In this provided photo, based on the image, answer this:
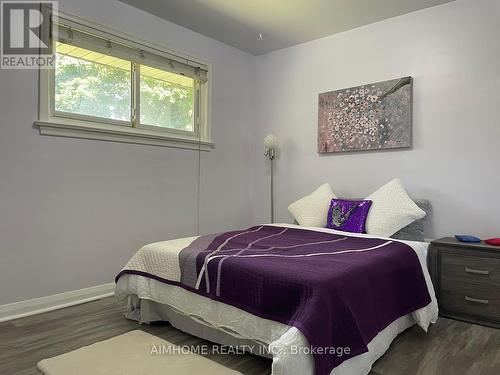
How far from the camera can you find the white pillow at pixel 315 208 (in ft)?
11.6

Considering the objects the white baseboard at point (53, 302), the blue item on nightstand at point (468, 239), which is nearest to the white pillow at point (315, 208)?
the blue item on nightstand at point (468, 239)

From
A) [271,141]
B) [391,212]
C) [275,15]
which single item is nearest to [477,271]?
[391,212]

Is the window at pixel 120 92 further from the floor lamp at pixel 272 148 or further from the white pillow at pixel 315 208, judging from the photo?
the white pillow at pixel 315 208

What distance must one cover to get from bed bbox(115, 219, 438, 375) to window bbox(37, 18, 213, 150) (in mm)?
1399

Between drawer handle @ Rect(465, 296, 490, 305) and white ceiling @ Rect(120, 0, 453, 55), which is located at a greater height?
white ceiling @ Rect(120, 0, 453, 55)

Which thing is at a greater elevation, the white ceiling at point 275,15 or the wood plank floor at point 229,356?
the white ceiling at point 275,15

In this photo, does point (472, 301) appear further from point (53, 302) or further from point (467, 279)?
point (53, 302)

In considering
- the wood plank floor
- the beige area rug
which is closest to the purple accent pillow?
the wood plank floor

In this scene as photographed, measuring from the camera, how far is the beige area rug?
1889 mm

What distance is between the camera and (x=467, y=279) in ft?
8.84

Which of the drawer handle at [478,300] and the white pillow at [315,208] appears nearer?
the drawer handle at [478,300]

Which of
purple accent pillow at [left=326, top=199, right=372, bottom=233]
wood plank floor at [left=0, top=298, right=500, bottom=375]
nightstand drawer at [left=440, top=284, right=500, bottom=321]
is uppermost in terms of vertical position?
purple accent pillow at [left=326, top=199, right=372, bottom=233]

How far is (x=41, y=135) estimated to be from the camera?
2.86 m

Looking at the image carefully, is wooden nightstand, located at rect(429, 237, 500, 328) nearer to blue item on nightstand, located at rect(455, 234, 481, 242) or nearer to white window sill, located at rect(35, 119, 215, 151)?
blue item on nightstand, located at rect(455, 234, 481, 242)
